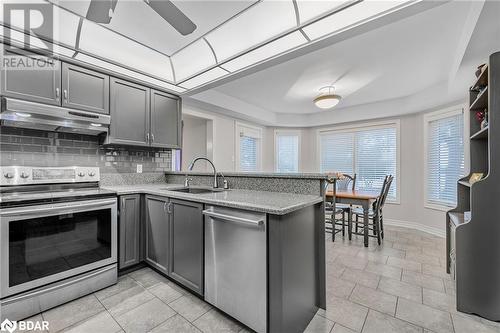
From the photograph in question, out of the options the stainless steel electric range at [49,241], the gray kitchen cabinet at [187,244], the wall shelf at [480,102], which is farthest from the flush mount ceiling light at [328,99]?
the stainless steel electric range at [49,241]

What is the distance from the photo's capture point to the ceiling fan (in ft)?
5.19

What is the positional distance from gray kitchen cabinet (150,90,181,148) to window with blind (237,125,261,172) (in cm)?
204

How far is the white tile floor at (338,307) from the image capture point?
158 centimetres

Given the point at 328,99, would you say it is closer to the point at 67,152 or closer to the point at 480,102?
the point at 480,102

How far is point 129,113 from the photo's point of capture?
2.77 meters

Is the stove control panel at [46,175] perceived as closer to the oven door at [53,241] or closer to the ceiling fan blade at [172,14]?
the oven door at [53,241]

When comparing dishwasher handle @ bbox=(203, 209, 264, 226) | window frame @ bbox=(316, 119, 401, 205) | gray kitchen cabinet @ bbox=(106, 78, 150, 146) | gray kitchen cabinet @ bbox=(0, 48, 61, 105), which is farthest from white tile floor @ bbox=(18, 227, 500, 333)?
window frame @ bbox=(316, 119, 401, 205)

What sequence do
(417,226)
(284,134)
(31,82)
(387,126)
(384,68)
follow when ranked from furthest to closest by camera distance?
(284,134)
(387,126)
(417,226)
(384,68)
(31,82)

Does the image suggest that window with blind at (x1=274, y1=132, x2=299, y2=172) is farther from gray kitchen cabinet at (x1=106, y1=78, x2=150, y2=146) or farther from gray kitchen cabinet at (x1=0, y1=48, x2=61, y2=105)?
gray kitchen cabinet at (x1=0, y1=48, x2=61, y2=105)

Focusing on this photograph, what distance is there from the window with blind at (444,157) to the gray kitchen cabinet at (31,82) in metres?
5.64

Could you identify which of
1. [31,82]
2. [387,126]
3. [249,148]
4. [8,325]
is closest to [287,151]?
[249,148]

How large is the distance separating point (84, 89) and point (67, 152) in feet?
2.41

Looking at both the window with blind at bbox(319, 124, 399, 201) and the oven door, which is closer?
→ the oven door

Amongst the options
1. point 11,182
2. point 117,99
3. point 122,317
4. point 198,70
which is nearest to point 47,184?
point 11,182
